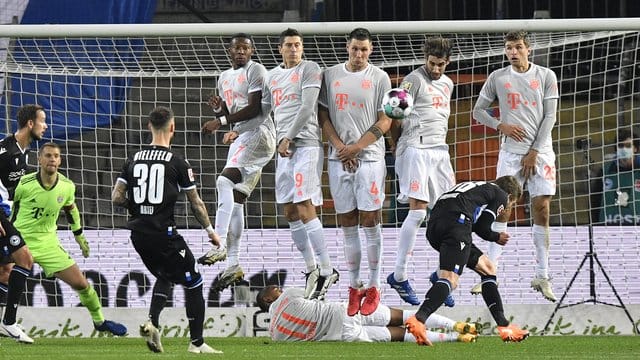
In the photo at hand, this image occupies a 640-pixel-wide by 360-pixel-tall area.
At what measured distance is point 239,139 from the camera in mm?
13125

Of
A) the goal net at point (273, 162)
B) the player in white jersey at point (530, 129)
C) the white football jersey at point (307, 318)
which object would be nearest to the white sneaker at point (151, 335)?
the white football jersey at point (307, 318)

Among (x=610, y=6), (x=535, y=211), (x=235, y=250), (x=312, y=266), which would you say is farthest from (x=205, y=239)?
(x=610, y=6)

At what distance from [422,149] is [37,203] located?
3.58 m

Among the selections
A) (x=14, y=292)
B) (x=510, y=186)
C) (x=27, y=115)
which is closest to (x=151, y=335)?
(x=14, y=292)

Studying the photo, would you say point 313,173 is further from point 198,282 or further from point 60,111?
point 60,111

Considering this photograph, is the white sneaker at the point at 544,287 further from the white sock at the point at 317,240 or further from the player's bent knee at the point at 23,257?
the player's bent knee at the point at 23,257

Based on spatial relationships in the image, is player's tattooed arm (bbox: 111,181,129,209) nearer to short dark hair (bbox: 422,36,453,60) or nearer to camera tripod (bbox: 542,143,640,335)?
short dark hair (bbox: 422,36,453,60)

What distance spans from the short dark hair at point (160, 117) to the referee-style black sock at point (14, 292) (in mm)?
2713

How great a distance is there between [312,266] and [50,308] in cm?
313

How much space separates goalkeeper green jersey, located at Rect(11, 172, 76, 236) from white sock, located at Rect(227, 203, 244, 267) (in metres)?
1.74

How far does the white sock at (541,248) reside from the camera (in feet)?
42.7

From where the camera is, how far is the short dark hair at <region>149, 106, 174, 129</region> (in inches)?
388

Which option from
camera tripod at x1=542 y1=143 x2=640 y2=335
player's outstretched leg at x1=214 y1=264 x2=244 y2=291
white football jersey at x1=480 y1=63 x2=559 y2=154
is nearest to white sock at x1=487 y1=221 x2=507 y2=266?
white football jersey at x1=480 y1=63 x2=559 y2=154

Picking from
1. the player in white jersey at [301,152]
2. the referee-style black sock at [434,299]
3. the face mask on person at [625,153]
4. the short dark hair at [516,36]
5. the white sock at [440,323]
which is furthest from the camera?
the face mask on person at [625,153]
